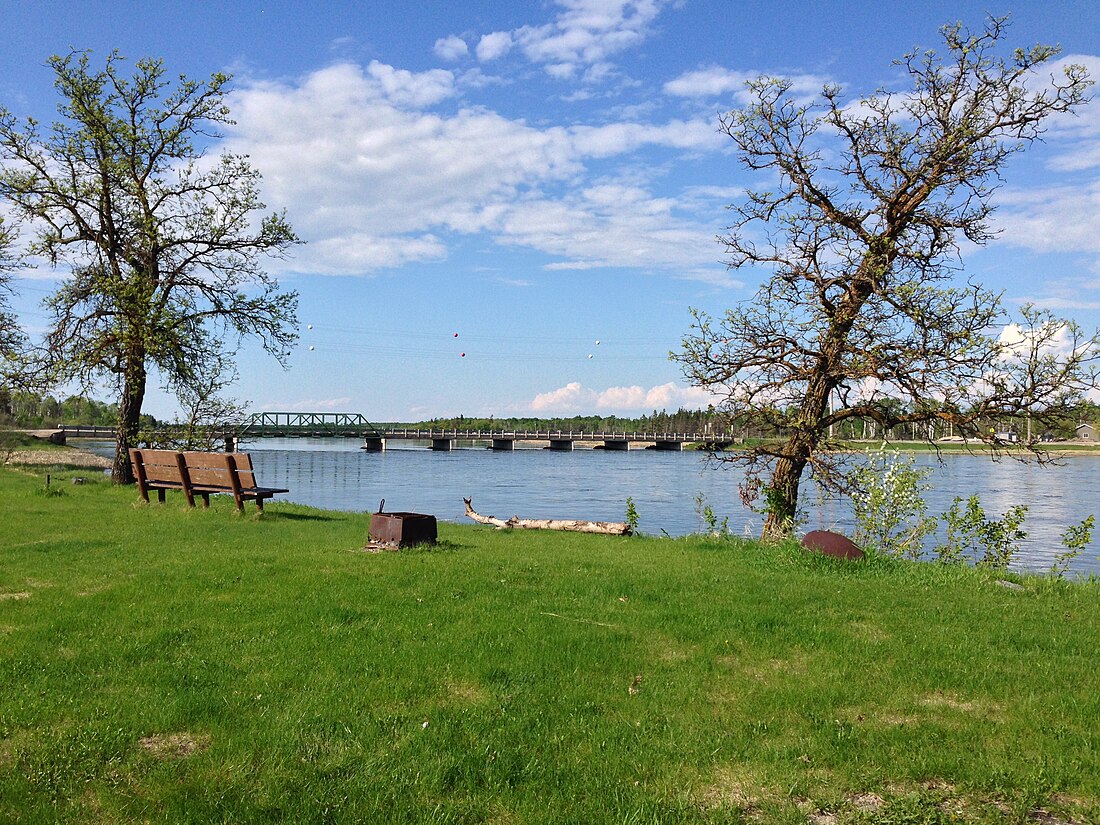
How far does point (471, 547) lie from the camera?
13188 millimetres

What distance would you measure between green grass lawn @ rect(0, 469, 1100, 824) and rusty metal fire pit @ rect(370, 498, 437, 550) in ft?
5.65

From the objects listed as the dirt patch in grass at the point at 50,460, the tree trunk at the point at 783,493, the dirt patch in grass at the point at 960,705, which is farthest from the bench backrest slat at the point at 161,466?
the dirt patch in grass at the point at 50,460

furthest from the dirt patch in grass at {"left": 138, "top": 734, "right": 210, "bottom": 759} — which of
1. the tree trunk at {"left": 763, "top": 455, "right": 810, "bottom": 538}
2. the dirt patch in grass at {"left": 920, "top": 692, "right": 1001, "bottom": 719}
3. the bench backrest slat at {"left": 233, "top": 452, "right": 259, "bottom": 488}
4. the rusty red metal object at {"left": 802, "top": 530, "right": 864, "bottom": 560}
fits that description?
the tree trunk at {"left": 763, "top": 455, "right": 810, "bottom": 538}

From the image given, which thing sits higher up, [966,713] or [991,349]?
[991,349]

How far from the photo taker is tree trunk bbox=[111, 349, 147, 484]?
23375mm

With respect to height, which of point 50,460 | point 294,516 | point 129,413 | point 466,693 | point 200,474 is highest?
point 129,413

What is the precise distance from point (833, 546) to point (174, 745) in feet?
30.3

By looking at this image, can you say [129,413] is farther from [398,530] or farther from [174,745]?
[174,745]

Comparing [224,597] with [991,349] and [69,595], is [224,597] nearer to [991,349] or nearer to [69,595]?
[69,595]

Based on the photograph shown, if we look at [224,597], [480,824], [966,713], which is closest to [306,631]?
[224,597]

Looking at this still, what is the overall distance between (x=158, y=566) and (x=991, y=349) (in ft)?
42.7

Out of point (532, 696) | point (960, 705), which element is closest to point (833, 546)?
point (960, 705)

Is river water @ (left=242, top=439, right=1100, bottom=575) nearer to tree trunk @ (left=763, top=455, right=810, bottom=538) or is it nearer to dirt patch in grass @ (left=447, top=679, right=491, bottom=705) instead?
tree trunk @ (left=763, top=455, right=810, bottom=538)

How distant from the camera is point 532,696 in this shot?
5797 millimetres
